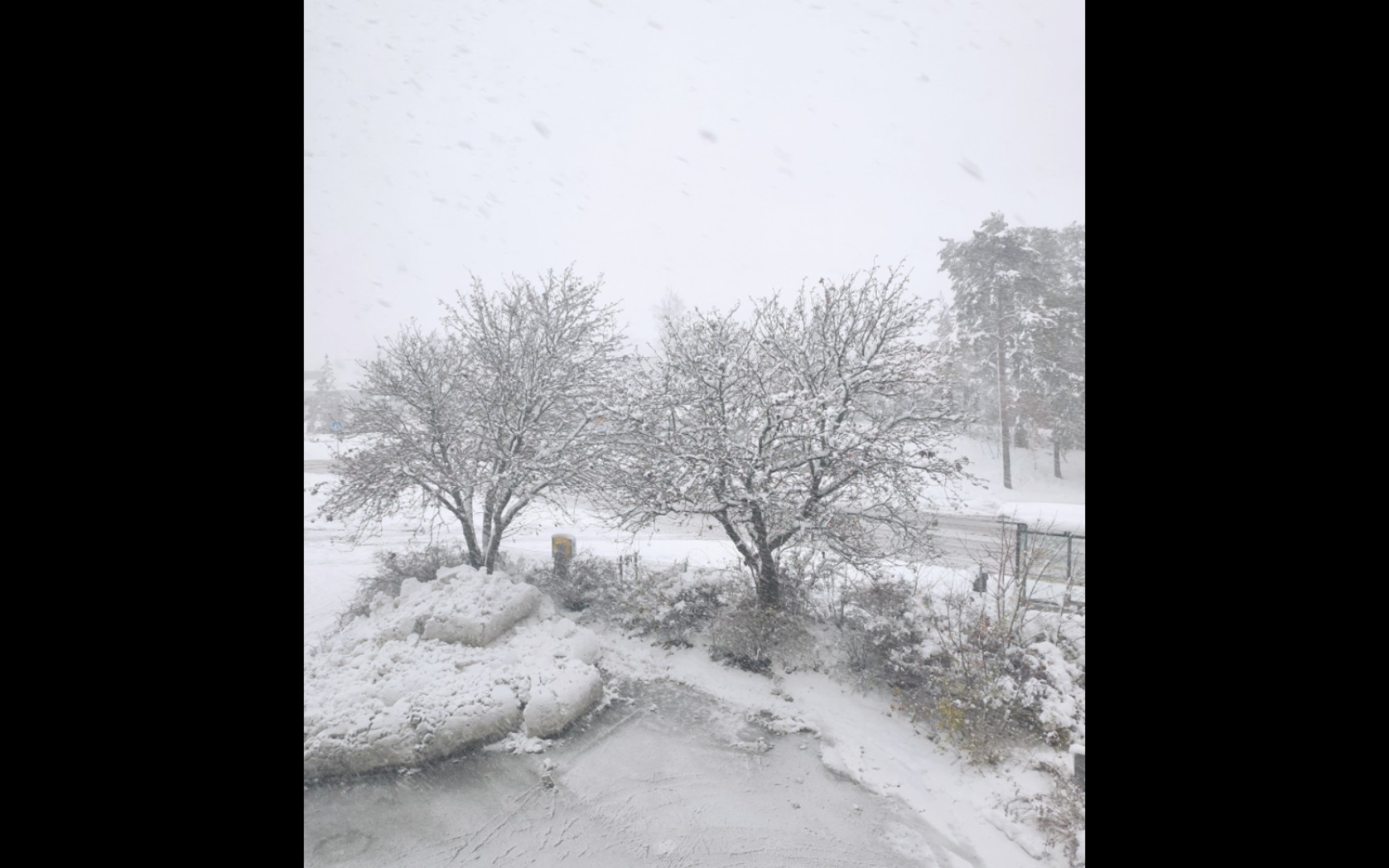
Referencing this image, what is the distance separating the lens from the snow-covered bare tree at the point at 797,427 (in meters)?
3.67

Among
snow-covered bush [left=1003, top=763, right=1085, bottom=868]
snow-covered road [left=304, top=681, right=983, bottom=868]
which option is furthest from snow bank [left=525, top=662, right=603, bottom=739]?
snow-covered bush [left=1003, top=763, right=1085, bottom=868]

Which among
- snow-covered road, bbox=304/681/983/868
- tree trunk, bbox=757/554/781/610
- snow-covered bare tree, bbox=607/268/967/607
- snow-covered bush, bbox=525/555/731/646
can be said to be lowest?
snow-covered road, bbox=304/681/983/868

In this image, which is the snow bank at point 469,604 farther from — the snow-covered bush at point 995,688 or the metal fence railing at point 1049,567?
the metal fence railing at point 1049,567

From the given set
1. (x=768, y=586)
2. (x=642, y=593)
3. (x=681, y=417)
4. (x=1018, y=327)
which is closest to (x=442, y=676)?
(x=642, y=593)

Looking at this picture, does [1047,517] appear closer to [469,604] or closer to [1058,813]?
[1058,813]

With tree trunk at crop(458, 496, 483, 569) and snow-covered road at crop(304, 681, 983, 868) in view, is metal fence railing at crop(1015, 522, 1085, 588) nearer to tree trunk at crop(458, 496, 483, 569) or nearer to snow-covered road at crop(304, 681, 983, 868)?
snow-covered road at crop(304, 681, 983, 868)

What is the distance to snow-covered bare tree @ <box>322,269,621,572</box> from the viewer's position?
14.9 ft

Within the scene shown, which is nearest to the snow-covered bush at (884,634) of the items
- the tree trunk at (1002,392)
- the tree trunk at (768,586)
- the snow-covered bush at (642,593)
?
the tree trunk at (768,586)

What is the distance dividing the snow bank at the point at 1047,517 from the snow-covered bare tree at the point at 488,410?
10.8 ft

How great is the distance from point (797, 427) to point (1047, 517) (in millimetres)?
2070

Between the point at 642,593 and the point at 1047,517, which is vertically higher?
the point at 1047,517

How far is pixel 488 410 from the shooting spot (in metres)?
4.74

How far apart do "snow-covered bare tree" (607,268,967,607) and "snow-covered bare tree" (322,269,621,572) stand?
2.53 feet
